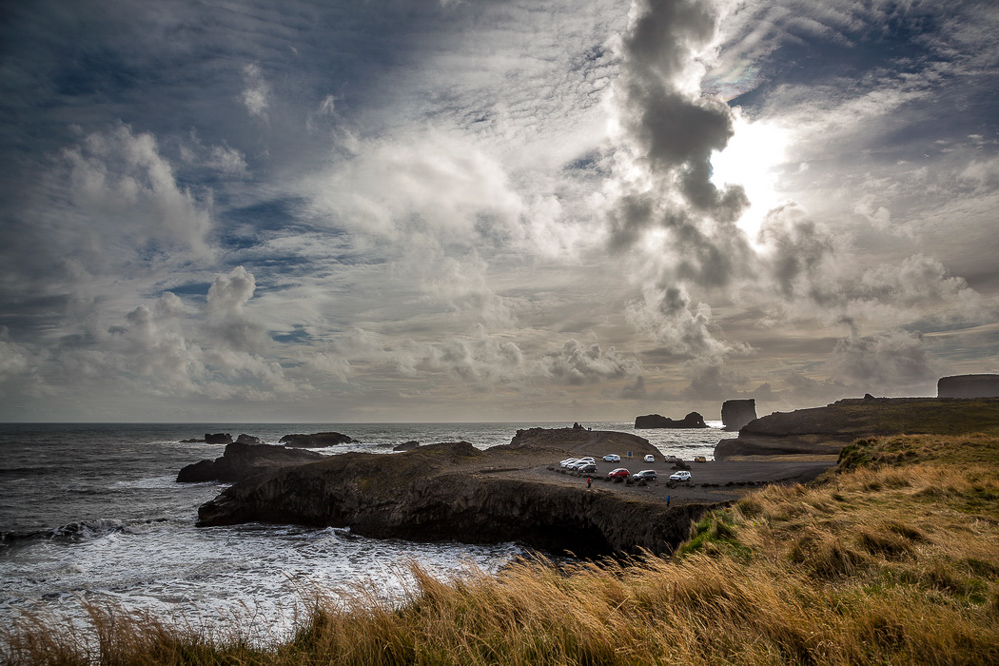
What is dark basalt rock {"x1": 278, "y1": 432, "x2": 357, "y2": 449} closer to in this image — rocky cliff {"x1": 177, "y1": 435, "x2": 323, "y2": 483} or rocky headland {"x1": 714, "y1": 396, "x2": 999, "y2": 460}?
rocky cliff {"x1": 177, "y1": 435, "x2": 323, "y2": 483}

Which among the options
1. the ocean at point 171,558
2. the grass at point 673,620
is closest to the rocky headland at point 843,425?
the ocean at point 171,558

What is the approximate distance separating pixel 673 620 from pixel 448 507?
91.7 feet

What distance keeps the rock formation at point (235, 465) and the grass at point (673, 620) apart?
51258mm

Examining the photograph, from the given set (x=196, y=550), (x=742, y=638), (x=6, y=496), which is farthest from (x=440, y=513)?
(x=6, y=496)

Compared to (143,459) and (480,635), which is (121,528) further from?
(143,459)

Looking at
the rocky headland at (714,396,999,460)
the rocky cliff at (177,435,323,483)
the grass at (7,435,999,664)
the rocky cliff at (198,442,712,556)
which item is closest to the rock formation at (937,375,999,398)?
the rocky headland at (714,396,999,460)

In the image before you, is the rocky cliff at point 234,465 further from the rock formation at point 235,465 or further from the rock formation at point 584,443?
the rock formation at point 584,443

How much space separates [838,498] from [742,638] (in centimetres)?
1338

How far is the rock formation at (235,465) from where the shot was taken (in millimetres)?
55531

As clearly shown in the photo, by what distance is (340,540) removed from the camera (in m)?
29.6

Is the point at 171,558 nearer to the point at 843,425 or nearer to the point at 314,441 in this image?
the point at 314,441

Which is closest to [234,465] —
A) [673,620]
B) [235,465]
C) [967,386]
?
[235,465]

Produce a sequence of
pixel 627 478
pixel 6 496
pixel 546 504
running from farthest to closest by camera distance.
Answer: pixel 6 496 < pixel 627 478 < pixel 546 504

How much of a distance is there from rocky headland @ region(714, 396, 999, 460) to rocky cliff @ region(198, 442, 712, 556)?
56123 mm
